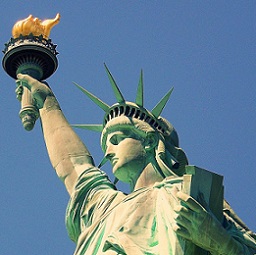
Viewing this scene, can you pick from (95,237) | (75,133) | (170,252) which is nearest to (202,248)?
(170,252)

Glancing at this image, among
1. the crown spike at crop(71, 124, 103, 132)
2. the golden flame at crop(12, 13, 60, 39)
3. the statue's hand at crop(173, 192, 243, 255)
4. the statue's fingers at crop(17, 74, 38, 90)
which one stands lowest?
the statue's hand at crop(173, 192, 243, 255)

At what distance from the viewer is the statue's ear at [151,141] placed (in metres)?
14.9

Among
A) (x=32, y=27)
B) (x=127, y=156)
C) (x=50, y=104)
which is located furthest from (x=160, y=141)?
(x=32, y=27)

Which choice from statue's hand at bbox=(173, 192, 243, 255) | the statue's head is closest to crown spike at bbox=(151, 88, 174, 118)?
the statue's head

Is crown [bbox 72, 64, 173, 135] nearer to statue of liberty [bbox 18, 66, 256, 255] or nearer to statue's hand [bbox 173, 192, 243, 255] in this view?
statue of liberty [bbox 18, 66, 256, 255]

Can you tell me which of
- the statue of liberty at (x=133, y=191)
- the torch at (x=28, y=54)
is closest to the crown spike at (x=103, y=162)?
the statue of liberty at (x=133, y=191)

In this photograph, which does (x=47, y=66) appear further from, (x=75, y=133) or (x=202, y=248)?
(x=202, y=248)

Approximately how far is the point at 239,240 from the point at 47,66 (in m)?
4.58

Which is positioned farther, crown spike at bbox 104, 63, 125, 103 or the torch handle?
the torch handle

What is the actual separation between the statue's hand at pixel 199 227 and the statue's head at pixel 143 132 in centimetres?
162

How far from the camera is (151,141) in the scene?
49.0ft

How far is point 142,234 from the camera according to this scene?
13.7 metres

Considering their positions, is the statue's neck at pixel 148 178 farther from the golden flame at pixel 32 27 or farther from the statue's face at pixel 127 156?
the golden flame at pixel 32 27

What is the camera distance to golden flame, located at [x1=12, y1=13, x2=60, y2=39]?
16953 millimetres
